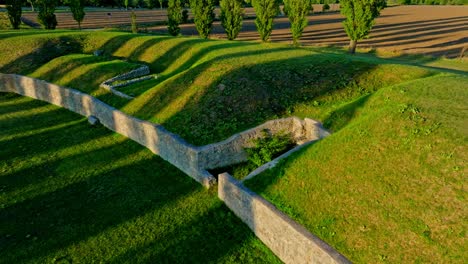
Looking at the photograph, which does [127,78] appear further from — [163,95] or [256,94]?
[256,94]

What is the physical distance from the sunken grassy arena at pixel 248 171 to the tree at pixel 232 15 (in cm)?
1969

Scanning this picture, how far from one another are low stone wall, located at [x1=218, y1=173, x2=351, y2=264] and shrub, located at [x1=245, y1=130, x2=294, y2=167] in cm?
256

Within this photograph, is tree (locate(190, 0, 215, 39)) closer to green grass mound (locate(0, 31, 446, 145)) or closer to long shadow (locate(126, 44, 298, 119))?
green grass mound (locate(0, 31, 446, 145))

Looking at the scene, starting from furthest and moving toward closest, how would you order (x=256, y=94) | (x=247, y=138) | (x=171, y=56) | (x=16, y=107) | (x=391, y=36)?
1. (x=391, y=36)
2. (x=171, y=56)
3. (x=16, y=107)
4. (x=256, y=94)
5. (x=247, y=138)

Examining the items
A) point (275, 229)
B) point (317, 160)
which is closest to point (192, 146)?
point (317, 160)

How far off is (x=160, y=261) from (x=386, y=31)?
6849 cm

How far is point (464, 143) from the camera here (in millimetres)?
10469

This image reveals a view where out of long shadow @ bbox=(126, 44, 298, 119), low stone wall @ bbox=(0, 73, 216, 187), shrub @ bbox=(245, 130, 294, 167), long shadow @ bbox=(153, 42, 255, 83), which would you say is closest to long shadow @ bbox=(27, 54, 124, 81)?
low stone wall @ bbox=(0, 73, 216, 187)

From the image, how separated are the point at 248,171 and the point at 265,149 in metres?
1.28

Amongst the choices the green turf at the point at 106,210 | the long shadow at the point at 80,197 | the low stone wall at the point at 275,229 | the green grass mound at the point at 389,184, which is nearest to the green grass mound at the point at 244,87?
the long shadow at the point at 80,197

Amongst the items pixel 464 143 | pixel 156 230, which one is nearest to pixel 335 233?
pixel 464 143

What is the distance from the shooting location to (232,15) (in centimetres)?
4066

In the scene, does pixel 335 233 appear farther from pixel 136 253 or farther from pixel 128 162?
pixel 128 162

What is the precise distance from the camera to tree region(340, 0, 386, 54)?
34.8m
